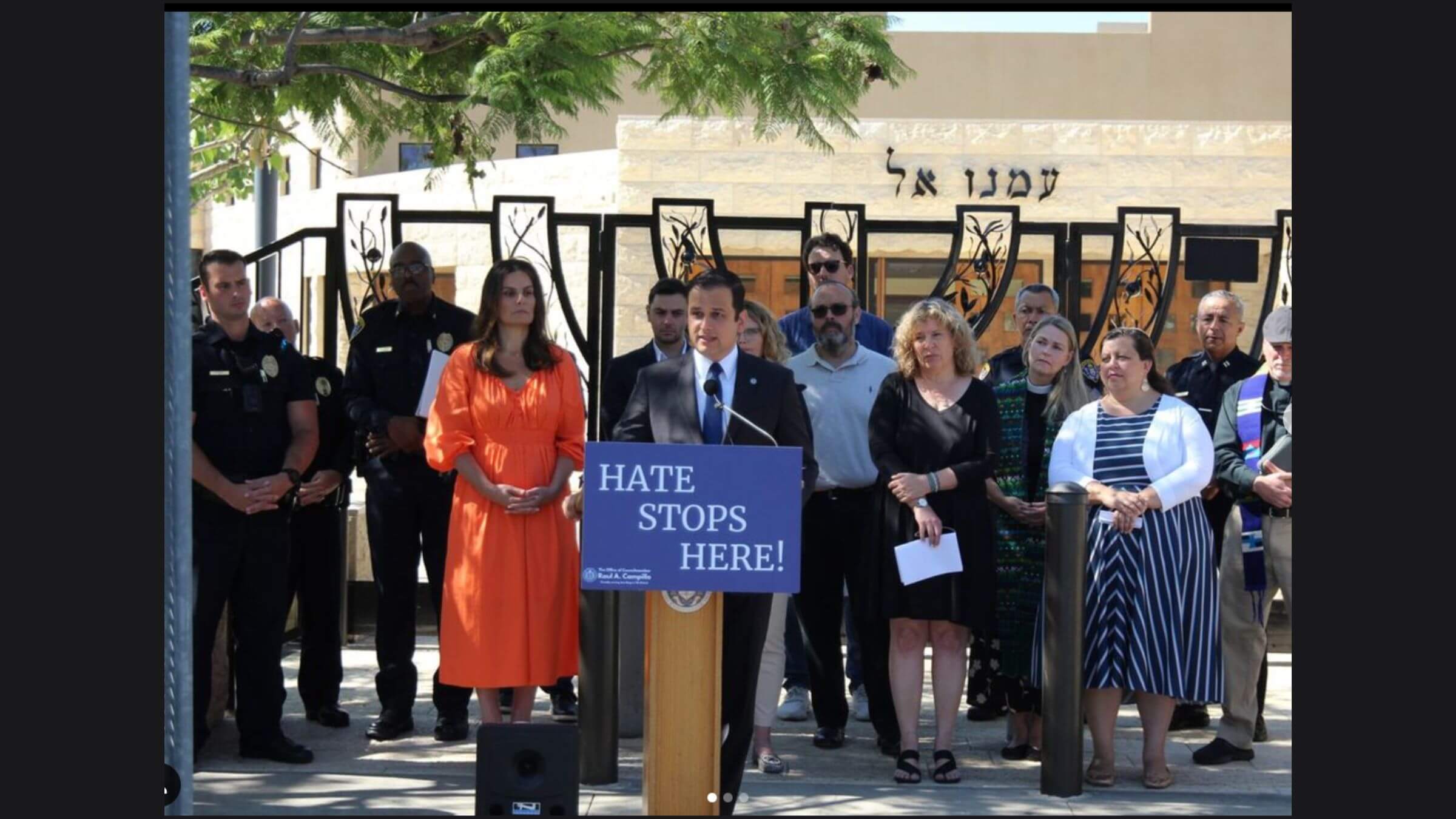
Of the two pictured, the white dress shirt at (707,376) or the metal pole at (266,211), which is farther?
the metal pole at (266,211)

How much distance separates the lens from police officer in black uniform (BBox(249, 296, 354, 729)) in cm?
847

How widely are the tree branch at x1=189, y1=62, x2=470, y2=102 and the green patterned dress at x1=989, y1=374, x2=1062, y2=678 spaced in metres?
2.97

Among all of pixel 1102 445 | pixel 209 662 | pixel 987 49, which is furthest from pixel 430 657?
pixel 987 49

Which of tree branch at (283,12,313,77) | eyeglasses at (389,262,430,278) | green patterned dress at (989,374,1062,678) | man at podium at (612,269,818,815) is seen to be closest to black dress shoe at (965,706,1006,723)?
green patterned dress at (989,374,1062,678)

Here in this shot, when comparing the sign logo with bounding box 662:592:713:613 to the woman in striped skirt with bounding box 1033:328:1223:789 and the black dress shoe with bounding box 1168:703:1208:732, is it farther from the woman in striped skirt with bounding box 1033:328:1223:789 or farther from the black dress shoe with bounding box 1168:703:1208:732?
the black dress shoe with bounding box 1168:703:1208:732

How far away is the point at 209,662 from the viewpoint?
7.73 m

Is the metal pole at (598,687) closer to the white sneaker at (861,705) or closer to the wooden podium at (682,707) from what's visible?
the wooden podium at (682,707)

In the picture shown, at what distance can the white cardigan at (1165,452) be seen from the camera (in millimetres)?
7211

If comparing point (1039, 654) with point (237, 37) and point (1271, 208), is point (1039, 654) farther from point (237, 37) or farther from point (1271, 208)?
point (1271, 208)

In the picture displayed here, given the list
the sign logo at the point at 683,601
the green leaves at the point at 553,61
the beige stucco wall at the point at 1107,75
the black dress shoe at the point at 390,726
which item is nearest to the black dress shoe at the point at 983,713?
the black dress shoe at the point at 390,726

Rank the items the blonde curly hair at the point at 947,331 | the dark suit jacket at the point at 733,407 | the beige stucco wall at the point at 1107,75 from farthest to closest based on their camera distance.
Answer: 1. the beige stucco wall at the point at 1107,75
2. the blonde curly hair at the point at 947,331
3. the dark suit jacket at the point at 733,407

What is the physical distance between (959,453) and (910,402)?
32 centimetres

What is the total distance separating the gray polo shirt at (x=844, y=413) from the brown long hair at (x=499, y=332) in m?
1.21

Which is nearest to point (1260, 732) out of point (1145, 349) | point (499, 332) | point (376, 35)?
point (1145, 349)
